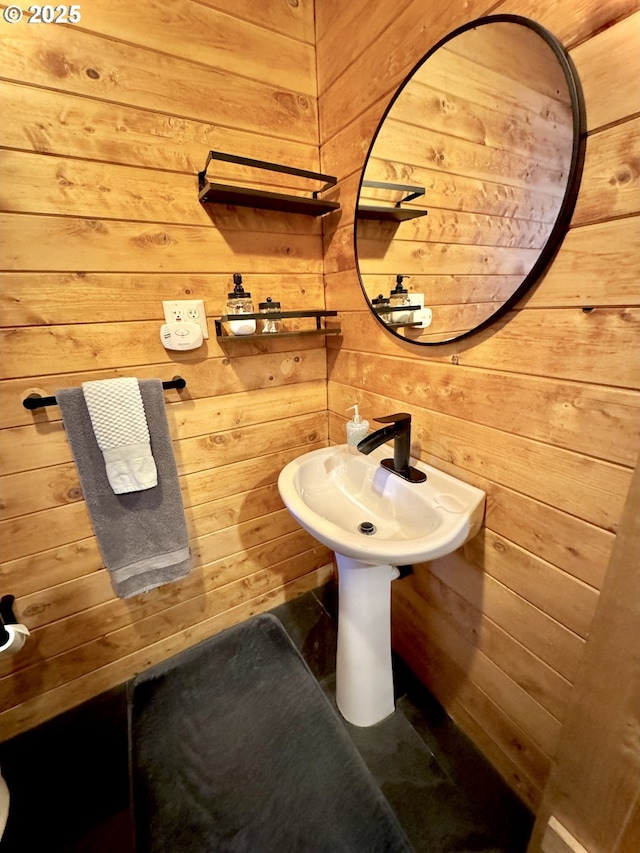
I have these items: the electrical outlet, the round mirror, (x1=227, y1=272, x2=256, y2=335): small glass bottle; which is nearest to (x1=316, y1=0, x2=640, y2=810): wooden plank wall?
the round mirror

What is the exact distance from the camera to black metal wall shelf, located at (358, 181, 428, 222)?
3.07 feet

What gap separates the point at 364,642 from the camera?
3.58 feet

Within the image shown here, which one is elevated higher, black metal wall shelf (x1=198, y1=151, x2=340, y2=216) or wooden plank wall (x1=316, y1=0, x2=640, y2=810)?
black metal wall shelf (x1=198, y1=151, x2=340, y2=216)

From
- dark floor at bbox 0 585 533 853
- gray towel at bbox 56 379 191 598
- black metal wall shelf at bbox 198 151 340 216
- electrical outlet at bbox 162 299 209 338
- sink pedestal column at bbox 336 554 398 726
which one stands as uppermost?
black metal wall shelf at bbox 198 151 340 216

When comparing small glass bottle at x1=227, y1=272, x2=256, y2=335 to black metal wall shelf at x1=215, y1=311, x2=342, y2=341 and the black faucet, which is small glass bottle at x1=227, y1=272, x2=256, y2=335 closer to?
black metal wall shelf at x1=215, y1=311, x2=342, y2=341

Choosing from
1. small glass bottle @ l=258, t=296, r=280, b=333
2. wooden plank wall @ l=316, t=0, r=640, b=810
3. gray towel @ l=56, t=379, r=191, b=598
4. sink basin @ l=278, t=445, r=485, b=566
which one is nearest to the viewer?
wooden plank wall @ l=316, t=0, r=640, b=810

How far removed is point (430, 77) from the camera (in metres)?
0.83

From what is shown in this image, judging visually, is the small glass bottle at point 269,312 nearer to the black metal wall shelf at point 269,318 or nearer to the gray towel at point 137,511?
A: the black metal wall shelf at point 269,318

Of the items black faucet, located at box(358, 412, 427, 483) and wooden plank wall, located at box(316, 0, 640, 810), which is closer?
wooden plank wall, located at box(316, 0, 640, 810)

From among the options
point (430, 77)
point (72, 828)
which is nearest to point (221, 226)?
point (430, 77)

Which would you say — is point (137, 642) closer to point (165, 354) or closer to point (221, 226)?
point (165, 354)

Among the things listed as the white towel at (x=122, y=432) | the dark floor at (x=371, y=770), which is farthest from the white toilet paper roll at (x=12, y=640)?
the dark floor at (x=371, y=770)

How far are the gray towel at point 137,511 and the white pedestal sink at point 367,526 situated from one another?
0.39 metres

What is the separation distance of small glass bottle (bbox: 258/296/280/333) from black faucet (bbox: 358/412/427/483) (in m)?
0.48
